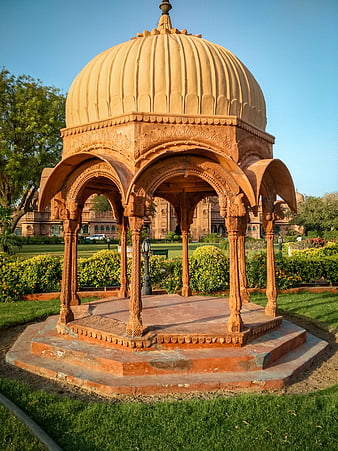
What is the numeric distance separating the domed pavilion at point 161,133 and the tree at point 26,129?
1196 cm

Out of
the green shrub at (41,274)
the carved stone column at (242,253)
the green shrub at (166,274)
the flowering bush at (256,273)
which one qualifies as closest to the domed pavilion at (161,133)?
the carved stone column at (242,253)

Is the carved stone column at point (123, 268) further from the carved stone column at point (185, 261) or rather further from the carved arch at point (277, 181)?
the carved arch at point (277, 181)

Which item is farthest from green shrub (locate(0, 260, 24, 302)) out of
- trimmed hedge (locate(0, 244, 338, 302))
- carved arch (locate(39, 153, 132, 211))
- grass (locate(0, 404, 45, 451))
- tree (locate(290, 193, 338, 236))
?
tree (locate(290, 193, 338, 236))

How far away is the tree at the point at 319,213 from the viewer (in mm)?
41281

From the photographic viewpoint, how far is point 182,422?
11.3ft

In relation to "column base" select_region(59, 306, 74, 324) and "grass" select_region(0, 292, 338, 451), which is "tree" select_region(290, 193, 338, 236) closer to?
"column base" select_region(59, 306, 74, 324)

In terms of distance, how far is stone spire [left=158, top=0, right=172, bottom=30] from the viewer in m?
6.27

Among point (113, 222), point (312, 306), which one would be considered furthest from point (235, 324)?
point (113, 222)

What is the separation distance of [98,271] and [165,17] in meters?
7.09

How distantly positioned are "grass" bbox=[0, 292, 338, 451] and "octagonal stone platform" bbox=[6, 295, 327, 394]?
14.0 inches

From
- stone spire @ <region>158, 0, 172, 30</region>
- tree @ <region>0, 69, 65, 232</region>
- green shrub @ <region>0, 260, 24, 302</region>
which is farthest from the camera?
tree @ <region>0, 69, 65, 232</region>

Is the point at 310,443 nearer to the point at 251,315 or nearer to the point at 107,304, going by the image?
the point at 251,315

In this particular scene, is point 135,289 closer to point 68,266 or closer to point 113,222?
point 68,266

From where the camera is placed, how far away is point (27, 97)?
17094 mm
